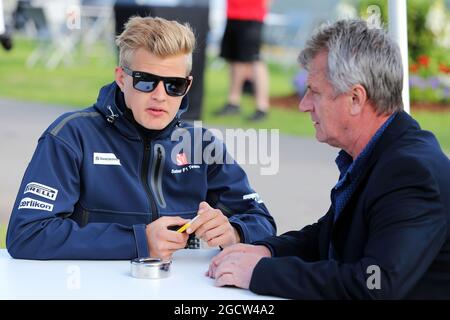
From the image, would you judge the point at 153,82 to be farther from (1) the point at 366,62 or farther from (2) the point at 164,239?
(1) the point at 366,62

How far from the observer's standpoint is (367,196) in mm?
2354

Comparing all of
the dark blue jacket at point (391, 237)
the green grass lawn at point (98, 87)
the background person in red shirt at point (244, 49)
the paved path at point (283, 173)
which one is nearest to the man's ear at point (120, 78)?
the dark blue jacket at point (391, 237)

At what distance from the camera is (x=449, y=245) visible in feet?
7.63

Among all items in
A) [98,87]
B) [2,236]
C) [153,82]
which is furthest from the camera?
[98,87]

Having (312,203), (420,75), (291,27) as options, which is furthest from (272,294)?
(291,27)

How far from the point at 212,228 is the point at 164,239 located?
0.24 meters

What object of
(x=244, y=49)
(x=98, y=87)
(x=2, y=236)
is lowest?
(x=2, y=236)

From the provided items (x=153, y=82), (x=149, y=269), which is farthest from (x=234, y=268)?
(x=153, y=82)

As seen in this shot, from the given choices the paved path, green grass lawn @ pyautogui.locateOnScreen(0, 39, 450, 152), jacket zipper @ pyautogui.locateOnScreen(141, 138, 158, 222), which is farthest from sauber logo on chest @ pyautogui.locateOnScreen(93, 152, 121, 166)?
green grass lawn @ pyautogui.locateOnScreen(0, 39, 450, 152)

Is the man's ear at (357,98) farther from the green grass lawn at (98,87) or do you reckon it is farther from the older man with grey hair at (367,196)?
the green grass lawn at (98,87)

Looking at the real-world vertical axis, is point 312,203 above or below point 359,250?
below

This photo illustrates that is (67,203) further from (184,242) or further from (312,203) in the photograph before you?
(312,203)

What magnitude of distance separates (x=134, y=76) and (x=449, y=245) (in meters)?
1.31

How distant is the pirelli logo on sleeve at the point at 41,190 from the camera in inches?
113
